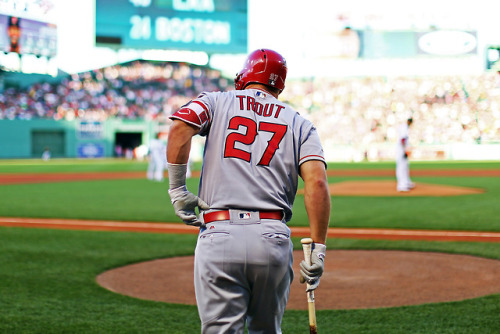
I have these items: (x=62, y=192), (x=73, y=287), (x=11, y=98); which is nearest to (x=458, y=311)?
(x=73, y=287)

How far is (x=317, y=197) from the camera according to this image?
3.03 m

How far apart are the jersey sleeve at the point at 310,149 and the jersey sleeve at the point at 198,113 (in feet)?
1.52

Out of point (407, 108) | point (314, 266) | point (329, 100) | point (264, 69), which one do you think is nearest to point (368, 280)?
point (314, 266)

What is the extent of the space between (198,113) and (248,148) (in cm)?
29

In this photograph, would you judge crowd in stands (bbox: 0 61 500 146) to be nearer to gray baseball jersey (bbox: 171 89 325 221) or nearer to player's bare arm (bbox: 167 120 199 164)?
gray baseball jersey (bbox: 171 89 325 221)

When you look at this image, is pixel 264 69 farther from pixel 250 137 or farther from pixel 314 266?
pixel 314 266

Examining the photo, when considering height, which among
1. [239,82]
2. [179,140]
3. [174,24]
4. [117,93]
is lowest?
[179,140]

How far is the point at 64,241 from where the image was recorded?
10.0 m

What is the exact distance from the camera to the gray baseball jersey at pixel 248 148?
3006 millimetres

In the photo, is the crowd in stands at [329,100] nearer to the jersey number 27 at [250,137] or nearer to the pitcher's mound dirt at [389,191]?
the pitcher's mound dirt at [389,191]

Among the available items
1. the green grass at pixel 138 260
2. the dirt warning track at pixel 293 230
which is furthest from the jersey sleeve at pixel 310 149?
the dirt warning track at pixel 293 230

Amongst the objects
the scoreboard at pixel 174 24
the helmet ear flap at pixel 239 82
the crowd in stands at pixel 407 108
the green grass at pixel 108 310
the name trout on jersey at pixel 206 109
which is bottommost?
the green grass at pixel 108 310

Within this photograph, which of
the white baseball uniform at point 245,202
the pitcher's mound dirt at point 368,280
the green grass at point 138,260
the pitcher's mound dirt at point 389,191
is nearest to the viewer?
the white baseball uniform at point 245,202

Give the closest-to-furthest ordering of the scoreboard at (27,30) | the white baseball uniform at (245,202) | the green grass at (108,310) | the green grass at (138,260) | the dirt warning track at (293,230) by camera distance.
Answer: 1. the white baseball uniform at (245,202)
2. the green grass at (108,310)
3. the green grass at (138,260)
4. the dirt warning track at (293,230)
5. the scoreboard at (27,30)
